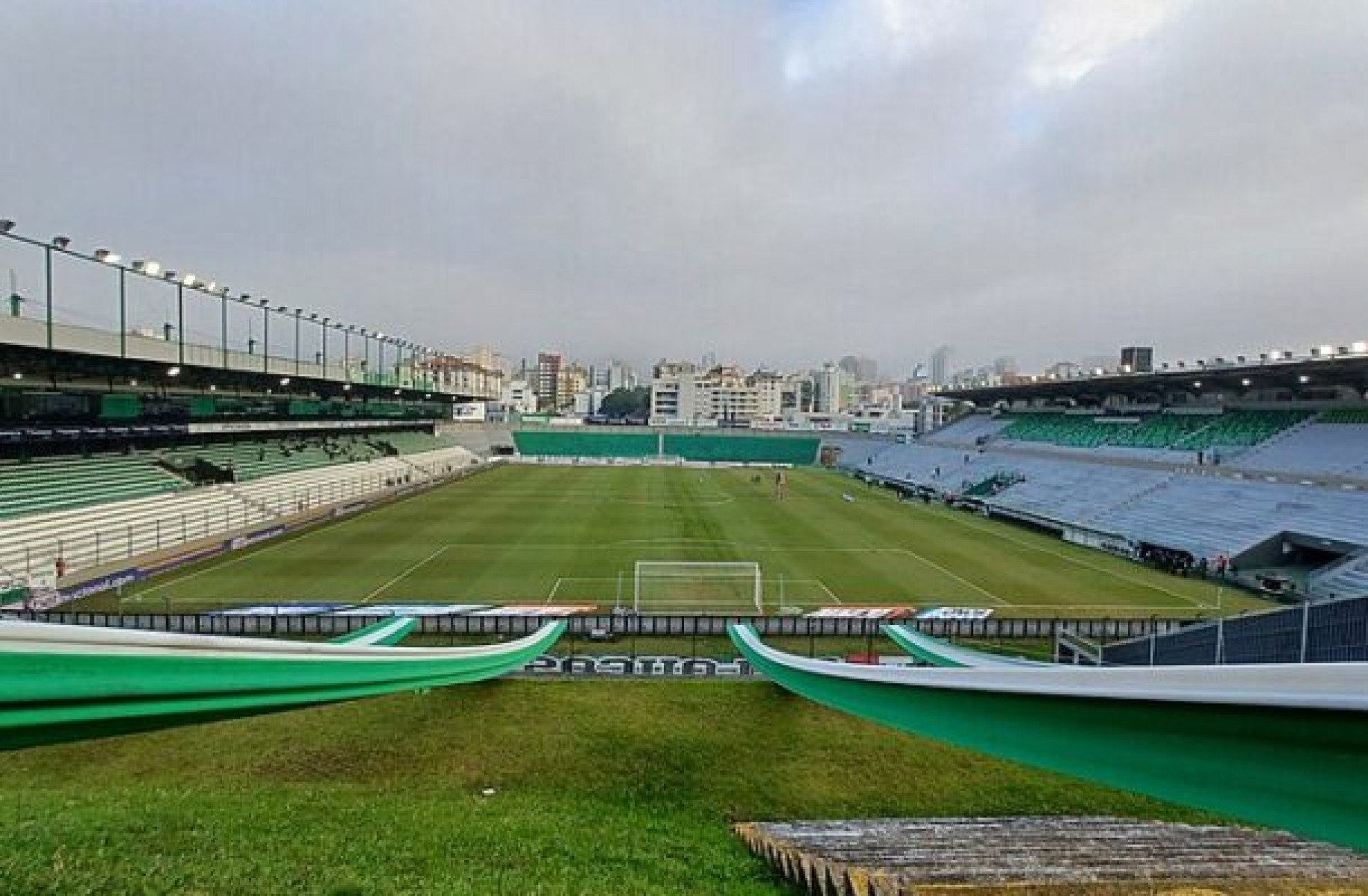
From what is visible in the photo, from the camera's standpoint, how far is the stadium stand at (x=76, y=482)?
21641 millimetres

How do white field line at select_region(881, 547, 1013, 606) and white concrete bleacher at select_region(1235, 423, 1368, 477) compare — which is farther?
white concrete bleacher at select_region(1235, 423, 1368, 477)

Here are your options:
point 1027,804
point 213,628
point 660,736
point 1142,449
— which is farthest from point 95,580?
point 1142,449

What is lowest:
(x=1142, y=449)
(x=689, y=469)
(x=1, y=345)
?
(x=689, y=469)

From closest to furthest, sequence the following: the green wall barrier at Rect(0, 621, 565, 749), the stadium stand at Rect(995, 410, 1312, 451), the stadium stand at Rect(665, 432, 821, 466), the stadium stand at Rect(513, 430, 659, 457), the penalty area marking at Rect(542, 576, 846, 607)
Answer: the green wall barrier at Rect(0, 621, 565, 749), the penalty area marking at Rect(542, 576, 846, 607), the stadium stand at Rect(995, 410, 1312, 451), the stadium stand at Rect(513, 430, 659, 457), the stadium stand at Rect(665, 432, 821, 466)

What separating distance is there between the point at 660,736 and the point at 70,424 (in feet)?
93.8

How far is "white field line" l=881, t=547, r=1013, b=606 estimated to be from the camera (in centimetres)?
2033

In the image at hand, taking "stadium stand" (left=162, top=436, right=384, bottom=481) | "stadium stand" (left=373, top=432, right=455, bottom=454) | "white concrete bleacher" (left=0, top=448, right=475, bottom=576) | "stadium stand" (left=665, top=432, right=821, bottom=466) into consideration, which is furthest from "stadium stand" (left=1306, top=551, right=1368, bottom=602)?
"stadium stand" (left=665, top=432, right=821, bottom=466)

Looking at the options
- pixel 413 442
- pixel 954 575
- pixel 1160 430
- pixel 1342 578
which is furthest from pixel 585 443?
pixel 1342 578

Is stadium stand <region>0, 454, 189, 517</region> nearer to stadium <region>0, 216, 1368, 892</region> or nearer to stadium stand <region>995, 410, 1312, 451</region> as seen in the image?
stadium <region>0, 216, 1368, 892</region>

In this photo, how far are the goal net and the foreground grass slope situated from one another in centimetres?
664

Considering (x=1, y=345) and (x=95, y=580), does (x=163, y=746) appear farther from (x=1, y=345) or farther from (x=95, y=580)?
(x=1, y=345)

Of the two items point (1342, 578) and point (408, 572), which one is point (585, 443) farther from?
point (1342, 578)

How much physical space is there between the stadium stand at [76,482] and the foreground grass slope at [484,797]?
1701 centimetres

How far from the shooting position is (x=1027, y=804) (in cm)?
823
